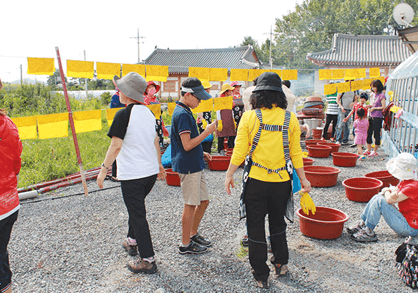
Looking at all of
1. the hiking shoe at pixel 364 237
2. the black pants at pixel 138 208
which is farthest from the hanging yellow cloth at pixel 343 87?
the black pants at pixel 138 208

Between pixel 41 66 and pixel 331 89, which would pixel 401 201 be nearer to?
pixel 41 66

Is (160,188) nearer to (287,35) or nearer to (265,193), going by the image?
(265,193)

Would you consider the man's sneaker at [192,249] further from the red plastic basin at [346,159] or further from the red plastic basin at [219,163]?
the red plastic basin at [346,159]

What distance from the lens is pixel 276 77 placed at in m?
2.46

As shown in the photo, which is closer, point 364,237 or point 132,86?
point 132,86

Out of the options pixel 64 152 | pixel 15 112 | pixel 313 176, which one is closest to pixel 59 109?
pixel 15 112

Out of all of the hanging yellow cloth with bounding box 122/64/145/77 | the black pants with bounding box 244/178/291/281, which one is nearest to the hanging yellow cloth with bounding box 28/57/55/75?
the hanging yellow cloth with bounding box 122/64/145/77

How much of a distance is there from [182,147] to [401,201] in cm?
201

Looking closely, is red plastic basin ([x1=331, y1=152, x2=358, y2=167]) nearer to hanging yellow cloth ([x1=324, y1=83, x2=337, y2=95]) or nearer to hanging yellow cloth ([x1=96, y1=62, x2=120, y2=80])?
hanging yellow cloth ([x1=324, y1=83, x2=337, y2=95])

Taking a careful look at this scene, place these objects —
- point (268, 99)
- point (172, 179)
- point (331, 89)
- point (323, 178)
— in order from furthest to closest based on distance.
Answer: point (331, 89) < point (172, 179) < point (323, 178) < point (268, 99)

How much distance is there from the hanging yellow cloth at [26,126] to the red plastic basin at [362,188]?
425 centimetres

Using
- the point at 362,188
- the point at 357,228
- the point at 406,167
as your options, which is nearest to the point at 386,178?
the point at 362,188

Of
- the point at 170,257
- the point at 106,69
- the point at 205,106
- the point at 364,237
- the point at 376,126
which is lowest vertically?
the point at 170,257

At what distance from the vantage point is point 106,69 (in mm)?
4844
